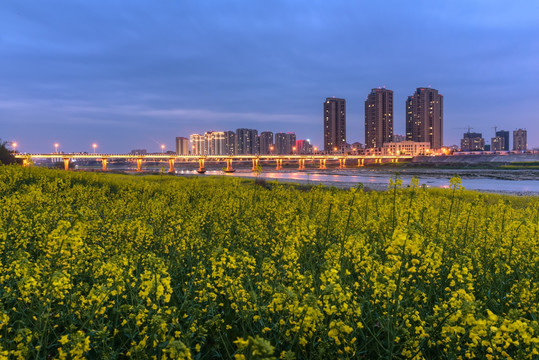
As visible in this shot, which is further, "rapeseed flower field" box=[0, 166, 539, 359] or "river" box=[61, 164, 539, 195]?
"river" box=[61, 164, 539, 195]

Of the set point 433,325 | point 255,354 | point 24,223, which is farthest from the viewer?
point 24,223

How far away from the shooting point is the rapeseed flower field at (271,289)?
120 inches

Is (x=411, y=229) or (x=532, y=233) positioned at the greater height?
(x=411, y=229)

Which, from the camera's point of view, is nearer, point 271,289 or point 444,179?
point 271,289

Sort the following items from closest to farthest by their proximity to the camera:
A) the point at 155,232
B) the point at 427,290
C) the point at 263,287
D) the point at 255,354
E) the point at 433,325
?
the point at 255,354
the point at 433,325
the point at 263,287
the point at 427,290
the point at 155,232

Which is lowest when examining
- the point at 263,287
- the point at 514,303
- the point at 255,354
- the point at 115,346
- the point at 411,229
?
the point at 115,346

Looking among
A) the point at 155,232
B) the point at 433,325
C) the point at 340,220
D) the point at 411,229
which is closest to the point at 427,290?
the point at 433,325

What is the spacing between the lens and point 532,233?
642 centimetres

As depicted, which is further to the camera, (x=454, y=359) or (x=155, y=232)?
(x=155, y=232)

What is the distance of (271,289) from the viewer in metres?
4.13

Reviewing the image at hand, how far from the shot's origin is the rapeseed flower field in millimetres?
3039

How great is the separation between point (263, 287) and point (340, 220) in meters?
5.15

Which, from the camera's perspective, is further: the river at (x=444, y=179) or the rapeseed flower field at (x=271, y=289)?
the river at (x=444, y=179)

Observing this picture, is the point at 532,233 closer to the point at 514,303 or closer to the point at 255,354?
the point at 514,303
